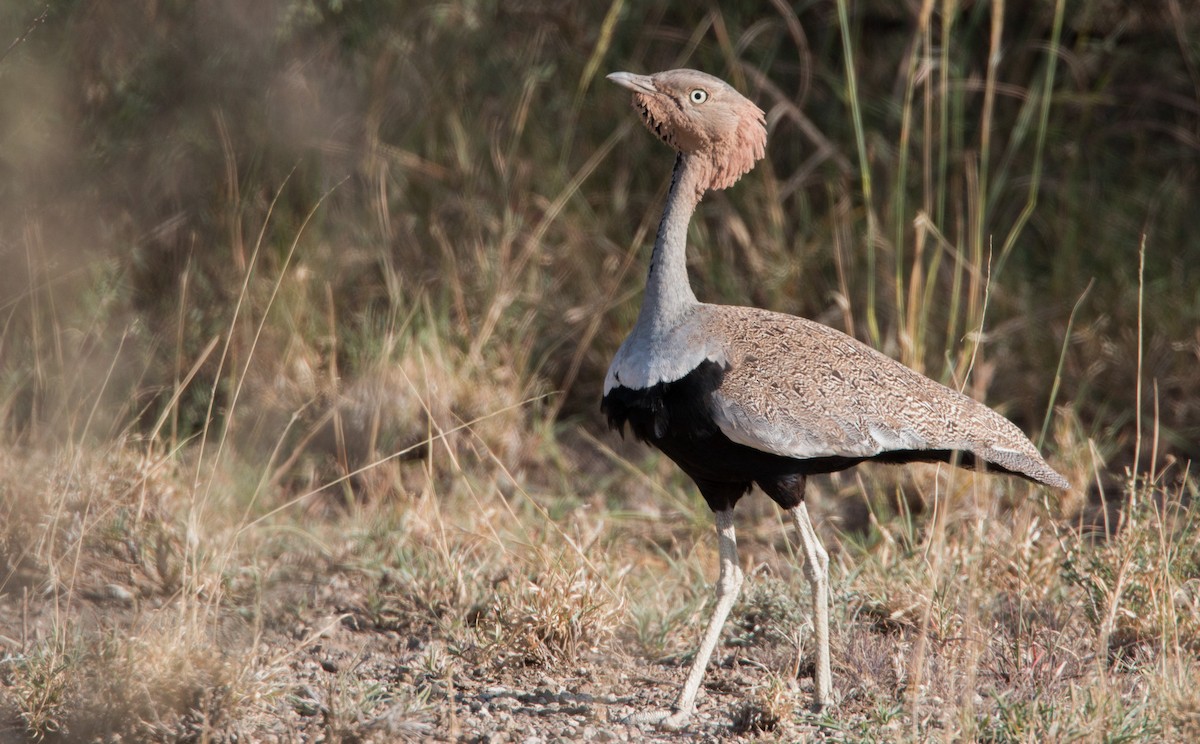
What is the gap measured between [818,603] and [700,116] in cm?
138

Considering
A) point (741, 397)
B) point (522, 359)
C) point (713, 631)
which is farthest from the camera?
point (522, 359)

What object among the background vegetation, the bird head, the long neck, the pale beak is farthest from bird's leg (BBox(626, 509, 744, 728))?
the pale beak

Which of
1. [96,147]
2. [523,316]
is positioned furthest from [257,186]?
[523,316]

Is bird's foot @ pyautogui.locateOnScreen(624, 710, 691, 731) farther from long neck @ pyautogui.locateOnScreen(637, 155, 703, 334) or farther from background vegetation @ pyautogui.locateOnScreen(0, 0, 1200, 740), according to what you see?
long neck @ pyautogui.locateOnScreen(637, 155, 703, 334)

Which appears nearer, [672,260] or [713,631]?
[713,631]

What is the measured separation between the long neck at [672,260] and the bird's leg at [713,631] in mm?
571

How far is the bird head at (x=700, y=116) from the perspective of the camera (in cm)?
358

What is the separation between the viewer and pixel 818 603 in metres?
3.43

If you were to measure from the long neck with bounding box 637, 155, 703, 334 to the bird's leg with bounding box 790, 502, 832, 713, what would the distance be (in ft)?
2.10

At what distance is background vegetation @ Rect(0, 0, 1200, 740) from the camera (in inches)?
136

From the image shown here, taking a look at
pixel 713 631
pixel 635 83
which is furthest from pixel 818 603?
pixel 635 83

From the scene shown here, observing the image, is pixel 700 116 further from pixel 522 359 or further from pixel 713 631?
pixel 522 359

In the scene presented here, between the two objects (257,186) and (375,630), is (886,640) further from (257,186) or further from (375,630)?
(257,186)

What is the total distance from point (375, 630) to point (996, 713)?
5.97 feet
